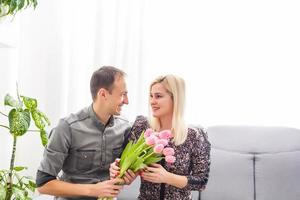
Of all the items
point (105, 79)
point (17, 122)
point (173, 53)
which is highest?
point (173, 53)

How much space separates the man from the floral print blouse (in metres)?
0.18

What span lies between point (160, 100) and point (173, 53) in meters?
1.16

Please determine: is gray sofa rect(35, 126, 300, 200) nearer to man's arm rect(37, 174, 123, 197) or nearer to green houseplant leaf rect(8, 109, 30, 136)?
man's arm rect(37, 174, 123, 197)

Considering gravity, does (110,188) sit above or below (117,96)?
below

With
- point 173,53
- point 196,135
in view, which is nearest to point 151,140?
point 196,135

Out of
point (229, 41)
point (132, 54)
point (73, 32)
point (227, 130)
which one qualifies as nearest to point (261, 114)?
point (227, 130)

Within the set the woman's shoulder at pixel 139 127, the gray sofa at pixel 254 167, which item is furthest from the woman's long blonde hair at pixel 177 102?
the gray sofa at pixel 254 167

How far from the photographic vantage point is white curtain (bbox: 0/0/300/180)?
3195 millimetres

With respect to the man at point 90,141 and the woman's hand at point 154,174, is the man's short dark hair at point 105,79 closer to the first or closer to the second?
the man at point 90,141

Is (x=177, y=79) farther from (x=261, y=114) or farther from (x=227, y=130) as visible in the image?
(x=261, y=114)

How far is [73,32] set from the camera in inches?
129

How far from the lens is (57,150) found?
6.61 feet

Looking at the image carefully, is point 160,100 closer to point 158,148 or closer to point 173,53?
point 158,148

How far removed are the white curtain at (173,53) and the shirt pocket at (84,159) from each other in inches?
45.4
